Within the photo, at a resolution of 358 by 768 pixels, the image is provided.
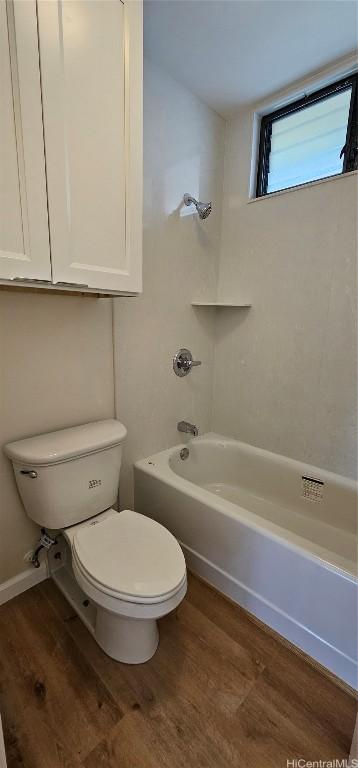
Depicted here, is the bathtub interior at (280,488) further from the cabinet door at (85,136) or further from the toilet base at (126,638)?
the cabinet door at (85,136)

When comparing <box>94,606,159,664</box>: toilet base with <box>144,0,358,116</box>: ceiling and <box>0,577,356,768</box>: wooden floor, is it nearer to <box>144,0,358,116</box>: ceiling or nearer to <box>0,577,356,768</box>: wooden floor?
<box>0,577,356,768</box>: wooden floor

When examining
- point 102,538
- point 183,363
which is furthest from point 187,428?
point 102,538

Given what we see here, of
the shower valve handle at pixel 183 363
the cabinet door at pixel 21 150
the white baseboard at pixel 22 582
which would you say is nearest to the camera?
the cabinet door at pixel 21 150

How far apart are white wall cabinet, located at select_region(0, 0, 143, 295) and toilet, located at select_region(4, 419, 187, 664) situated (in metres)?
0.61

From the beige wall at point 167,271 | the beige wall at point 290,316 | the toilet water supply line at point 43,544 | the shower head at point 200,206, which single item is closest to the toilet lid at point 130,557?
the toilet water supply line at point 43,544

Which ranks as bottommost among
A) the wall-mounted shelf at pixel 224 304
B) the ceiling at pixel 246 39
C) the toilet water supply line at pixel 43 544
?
the toilet water supply line at pixel 43 544

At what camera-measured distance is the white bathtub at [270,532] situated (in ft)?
3.59

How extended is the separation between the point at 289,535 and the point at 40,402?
1.14m

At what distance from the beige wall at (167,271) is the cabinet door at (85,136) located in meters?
0.43

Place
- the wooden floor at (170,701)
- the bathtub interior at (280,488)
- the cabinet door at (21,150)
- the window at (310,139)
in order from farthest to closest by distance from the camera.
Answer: the bathtub interior at (280,488)
the window at (310,139)
the wooden floor at (170,701)
the cabinet door at (21,150)

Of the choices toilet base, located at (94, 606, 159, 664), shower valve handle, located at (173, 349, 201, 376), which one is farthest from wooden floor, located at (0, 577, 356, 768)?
shower valve handle, located at (173, 349, 201, 376)

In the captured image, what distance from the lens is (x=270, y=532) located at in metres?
1.20

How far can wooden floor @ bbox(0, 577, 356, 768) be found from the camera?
885 mm

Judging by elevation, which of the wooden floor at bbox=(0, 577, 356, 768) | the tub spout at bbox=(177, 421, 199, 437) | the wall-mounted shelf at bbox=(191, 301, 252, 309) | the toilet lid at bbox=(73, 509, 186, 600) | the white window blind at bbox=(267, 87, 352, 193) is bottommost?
the wooden floor at bbox=(0, 577, 356, 768)
